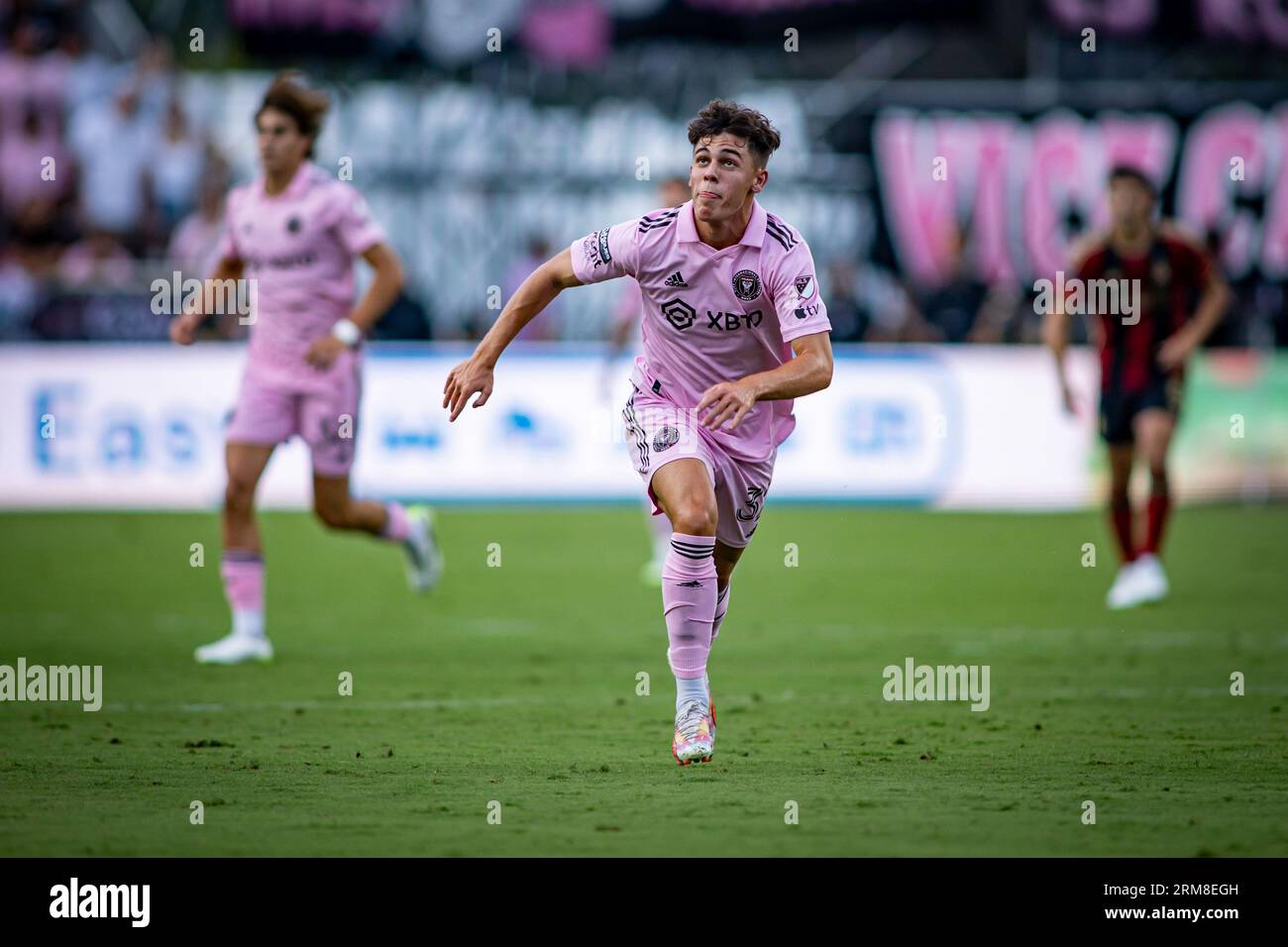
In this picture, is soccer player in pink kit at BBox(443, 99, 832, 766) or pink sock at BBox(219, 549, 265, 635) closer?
soccer player in pink kit at BBox(443, 99, 832, 766)

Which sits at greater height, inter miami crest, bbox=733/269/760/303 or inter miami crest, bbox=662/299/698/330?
inter miami crest, bbox=733/269/760/303

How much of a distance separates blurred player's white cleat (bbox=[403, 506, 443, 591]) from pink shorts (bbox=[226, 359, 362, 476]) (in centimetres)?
190

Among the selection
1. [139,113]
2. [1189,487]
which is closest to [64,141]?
[139,113]

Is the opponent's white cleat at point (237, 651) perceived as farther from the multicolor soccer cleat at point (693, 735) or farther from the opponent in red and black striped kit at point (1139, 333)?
the opponent in red and black striped kit at point (1139, 333)

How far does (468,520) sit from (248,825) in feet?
38.3

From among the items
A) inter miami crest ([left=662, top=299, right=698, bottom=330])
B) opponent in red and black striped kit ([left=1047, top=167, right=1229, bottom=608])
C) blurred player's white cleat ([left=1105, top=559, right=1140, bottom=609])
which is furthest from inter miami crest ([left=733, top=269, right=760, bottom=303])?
blurred player's white cleat ([left=1105, top=559, right=1140, bottom=609])

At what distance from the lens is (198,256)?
19.8 meters

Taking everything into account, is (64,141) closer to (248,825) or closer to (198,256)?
(198,256)

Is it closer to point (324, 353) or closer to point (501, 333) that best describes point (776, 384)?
point (501, 333)

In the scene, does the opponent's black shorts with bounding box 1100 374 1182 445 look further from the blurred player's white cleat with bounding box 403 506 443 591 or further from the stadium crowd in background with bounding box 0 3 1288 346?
the stadium crowd in background with bounding box 0 3 1288 346

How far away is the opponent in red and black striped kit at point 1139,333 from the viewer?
41.9 ft

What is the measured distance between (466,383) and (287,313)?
3480 millimetres

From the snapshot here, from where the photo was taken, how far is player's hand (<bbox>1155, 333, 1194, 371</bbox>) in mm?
12625

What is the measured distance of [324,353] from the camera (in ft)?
32.7
